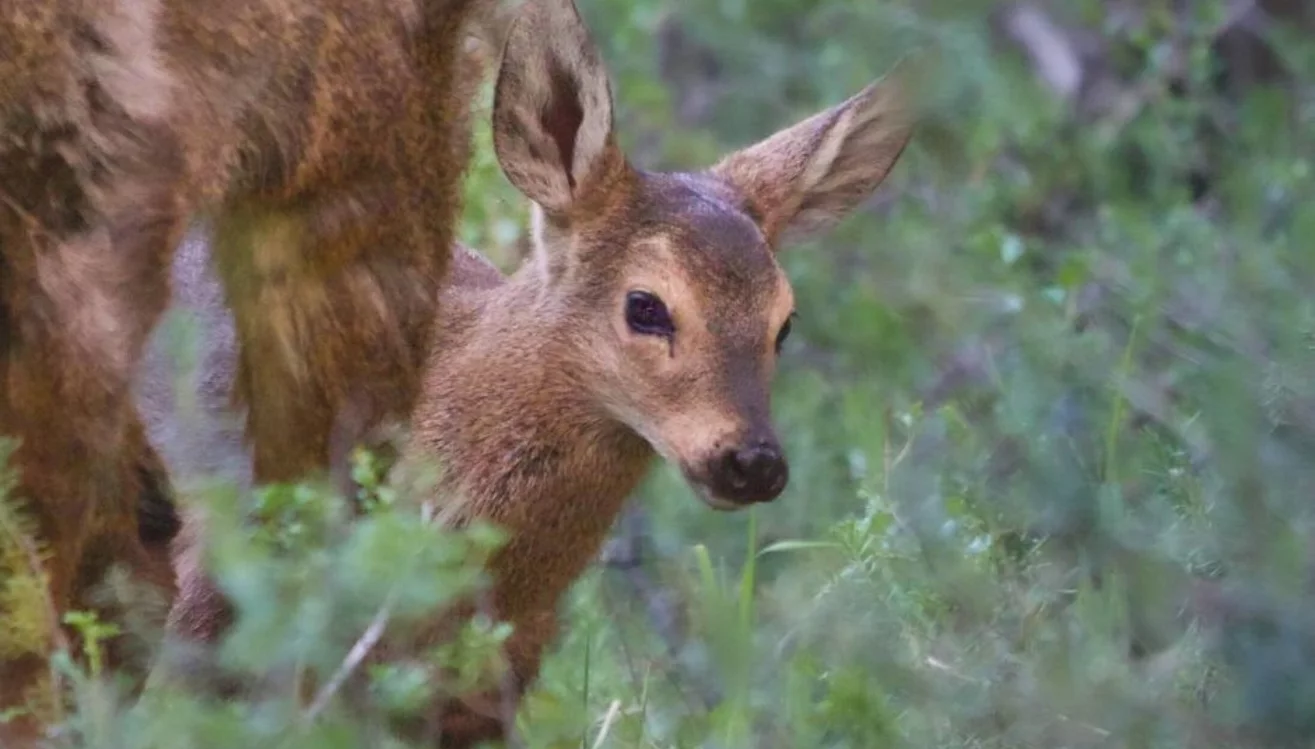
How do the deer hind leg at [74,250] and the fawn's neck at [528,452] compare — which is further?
the fawn's neck at [528,452]

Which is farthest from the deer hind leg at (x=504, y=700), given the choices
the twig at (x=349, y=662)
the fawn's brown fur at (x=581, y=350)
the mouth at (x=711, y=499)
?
the twig at (x=349, y=662)

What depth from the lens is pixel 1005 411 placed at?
5707 millimetres

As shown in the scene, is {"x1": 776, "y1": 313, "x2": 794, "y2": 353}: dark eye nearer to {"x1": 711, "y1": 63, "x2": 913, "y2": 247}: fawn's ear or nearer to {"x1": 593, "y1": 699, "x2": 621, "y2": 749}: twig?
{"x1": 711, "y1": 63, "x2": 913, "y2": 247}: fawn's ear

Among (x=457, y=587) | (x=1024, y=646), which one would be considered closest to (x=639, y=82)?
(x=1024, y=646)

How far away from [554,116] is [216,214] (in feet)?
5.61

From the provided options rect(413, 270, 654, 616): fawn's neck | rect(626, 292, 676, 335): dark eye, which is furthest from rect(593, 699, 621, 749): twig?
rect(626, 292, 676, 335): dark eye

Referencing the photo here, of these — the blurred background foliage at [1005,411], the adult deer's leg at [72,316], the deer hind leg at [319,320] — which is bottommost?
the blurred background foliage at [1005,411]

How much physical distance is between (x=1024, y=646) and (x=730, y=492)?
4.07ft

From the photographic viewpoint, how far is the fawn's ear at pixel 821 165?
6.77 m

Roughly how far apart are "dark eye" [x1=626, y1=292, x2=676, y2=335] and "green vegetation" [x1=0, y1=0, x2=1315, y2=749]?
0.53m

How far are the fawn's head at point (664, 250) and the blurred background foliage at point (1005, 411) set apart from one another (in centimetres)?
25

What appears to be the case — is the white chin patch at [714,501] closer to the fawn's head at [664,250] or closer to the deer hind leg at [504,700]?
the fawn's head at [664,250]

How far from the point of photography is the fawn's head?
602 cm

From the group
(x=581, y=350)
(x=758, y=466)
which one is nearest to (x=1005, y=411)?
Answer: (x=758, y=466)
